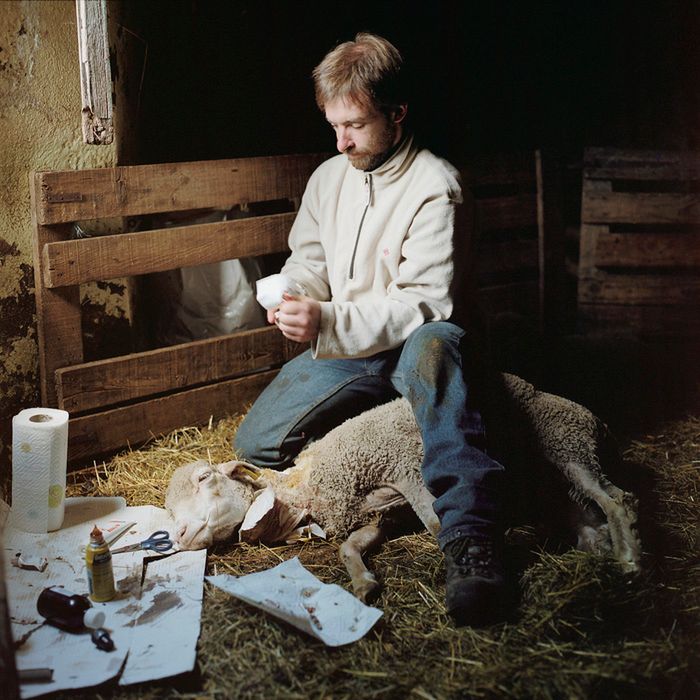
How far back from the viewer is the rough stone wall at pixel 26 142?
13.3 ft

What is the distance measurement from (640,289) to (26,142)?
438 cm

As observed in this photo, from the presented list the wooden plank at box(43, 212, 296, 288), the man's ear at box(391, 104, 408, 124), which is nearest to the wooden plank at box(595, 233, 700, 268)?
the wooden plank at box(43, 212, 296, 288)

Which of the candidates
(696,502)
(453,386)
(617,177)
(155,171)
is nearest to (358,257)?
(453,386)

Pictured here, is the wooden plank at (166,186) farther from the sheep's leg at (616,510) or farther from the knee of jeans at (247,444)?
the sheep's leg at (616,510)

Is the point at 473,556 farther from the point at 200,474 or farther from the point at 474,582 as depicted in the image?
the point at 200,474

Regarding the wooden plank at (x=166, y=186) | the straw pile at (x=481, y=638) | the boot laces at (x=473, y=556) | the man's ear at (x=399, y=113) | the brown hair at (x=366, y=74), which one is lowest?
the straw pile at (x=481, y=638)

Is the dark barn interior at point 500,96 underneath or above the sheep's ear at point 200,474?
above

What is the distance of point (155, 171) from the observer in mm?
4379

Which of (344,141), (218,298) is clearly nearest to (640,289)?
(218,298)

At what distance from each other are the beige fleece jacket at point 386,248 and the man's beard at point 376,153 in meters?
0.03

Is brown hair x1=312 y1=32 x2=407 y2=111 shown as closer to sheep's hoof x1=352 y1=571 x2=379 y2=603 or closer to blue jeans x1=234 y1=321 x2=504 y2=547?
Answer: blue jeans x1=234 y1=321 x2=504 y2=547

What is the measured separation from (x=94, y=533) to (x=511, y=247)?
398 cm

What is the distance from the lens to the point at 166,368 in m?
4.64

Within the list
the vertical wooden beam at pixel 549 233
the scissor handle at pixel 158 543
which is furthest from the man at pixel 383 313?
the vertical wooden beam at pixel 549 233
